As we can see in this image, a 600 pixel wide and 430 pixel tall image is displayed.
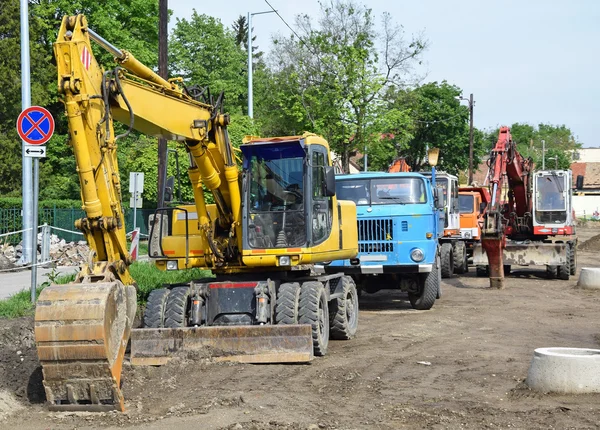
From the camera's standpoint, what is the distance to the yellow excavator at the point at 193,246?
846cm

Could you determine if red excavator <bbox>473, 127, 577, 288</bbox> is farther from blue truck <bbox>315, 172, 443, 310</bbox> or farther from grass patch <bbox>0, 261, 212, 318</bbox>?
grass patch <bbox>0, 261, 212, 318</bbox>

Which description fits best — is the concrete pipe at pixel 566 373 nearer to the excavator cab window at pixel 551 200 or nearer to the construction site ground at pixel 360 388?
the construction site ground at pixel 360 388

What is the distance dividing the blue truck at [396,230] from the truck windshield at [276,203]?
425 cm

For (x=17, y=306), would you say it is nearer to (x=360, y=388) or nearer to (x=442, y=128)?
(x=360, y=388)

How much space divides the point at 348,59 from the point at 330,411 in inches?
1112

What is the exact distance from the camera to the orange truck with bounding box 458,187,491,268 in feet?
91.0

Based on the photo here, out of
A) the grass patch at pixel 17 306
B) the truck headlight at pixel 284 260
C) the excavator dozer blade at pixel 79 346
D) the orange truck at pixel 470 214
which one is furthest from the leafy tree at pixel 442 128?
the excavator dozer blade at pixel 79 346

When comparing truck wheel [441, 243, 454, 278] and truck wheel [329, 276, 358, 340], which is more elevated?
truck wheel [441, 243, 454, 278]

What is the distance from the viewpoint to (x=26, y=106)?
21.6 meters

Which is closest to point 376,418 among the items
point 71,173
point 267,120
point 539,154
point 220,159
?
point 220,159

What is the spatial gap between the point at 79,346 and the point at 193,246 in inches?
181

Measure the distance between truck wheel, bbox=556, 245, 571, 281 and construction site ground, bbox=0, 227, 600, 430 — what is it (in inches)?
386

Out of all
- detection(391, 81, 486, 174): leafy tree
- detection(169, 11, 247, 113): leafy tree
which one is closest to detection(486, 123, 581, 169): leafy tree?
detection(391, 81, 486, 174): leafy tree

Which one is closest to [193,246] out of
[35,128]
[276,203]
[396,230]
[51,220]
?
[276,203]
